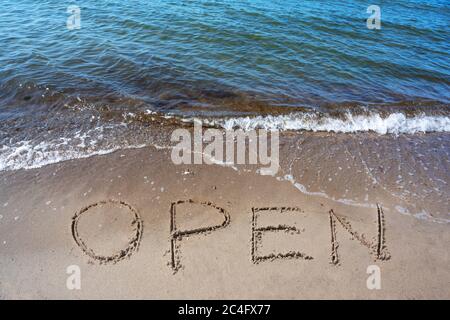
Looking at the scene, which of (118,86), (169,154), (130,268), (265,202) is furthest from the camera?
(118,86)

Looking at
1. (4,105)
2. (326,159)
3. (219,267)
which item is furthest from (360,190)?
(4,105)

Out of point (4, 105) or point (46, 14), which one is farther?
point (46, 14)

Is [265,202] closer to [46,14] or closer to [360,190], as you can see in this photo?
[360,190]

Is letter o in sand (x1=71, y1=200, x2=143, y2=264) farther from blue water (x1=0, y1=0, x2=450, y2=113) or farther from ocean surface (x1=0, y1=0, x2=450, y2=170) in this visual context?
blue water (x1=0, y1=0, x2=450, y2=113)
